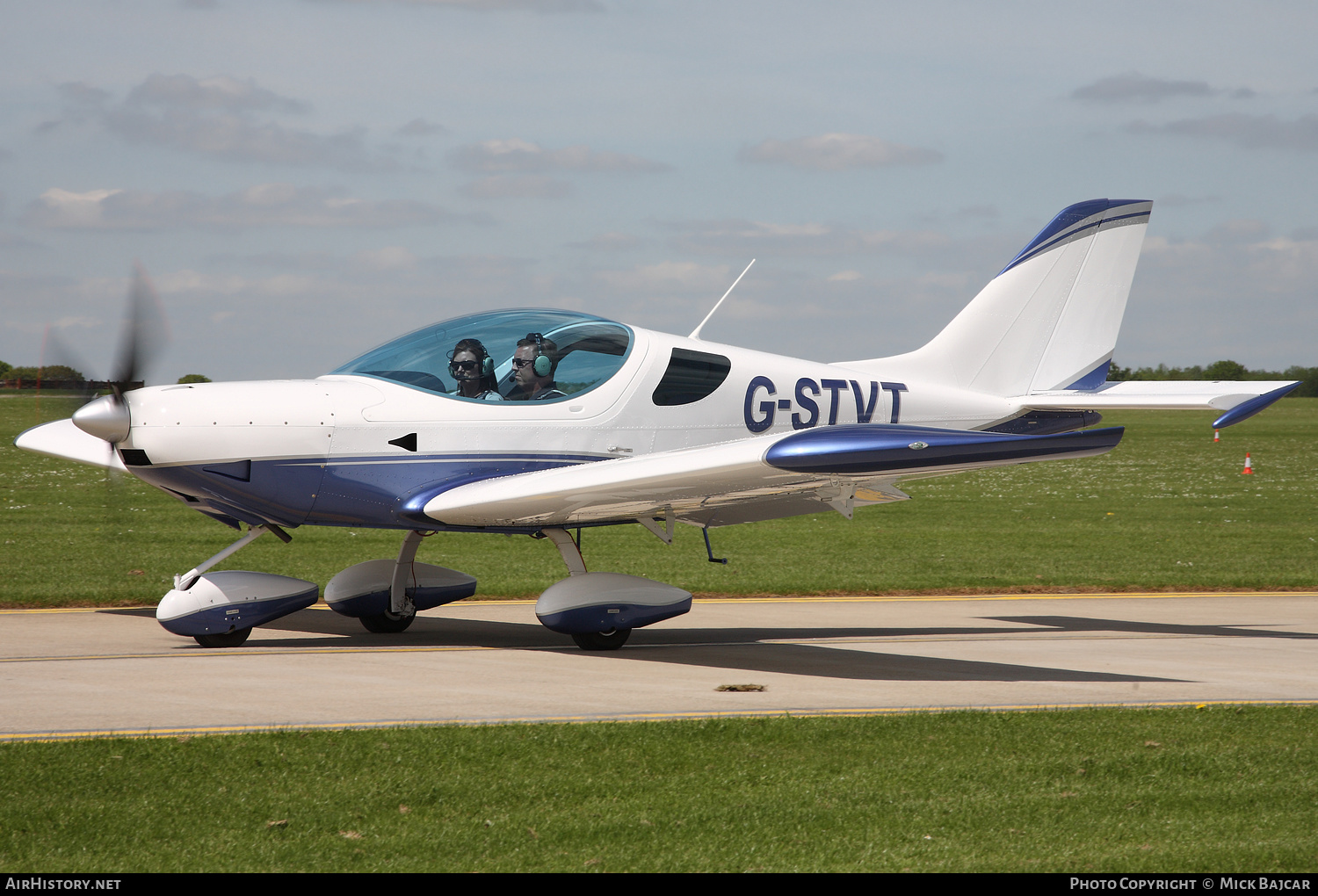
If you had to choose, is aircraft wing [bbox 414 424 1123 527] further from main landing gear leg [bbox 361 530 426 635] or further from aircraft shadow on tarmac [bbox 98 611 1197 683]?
main landing gear leg [bbox 361 530 426 635]

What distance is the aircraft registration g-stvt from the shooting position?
29.8 ft

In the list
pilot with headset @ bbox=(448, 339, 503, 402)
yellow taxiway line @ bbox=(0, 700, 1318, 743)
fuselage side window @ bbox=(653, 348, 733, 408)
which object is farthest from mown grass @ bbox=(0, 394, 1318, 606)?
fuselage side window @ bbox=(653, 348, 733, 408)

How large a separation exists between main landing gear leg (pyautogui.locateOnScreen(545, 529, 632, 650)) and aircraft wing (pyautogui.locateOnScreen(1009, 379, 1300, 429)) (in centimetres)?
498

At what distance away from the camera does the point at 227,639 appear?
33.3 feet

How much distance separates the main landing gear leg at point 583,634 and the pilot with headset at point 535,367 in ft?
4.03

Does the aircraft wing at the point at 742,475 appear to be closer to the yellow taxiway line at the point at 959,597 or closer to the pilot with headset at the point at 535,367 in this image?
the pilot with headset at the point at 535,367

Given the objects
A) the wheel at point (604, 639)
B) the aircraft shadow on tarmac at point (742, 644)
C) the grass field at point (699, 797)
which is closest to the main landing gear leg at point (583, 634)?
the wheel at point (604, 639)

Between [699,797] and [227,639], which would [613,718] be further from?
[227,639]

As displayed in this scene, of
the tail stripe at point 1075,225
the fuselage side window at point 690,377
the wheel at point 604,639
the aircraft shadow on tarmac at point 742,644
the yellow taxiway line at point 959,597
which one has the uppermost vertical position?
the tail stripe at point 1075,225

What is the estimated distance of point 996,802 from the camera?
5.83 m

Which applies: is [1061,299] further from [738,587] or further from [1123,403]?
[738,587]

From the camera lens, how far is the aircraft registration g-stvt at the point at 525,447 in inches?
358

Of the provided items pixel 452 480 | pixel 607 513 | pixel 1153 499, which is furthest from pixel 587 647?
pixel 1153 499
